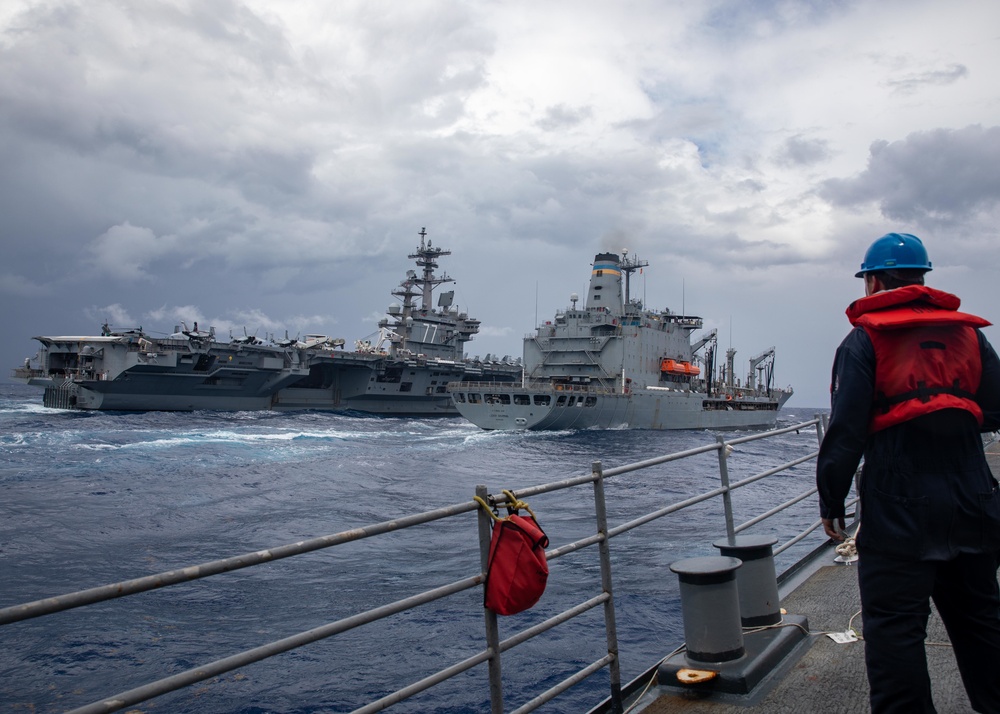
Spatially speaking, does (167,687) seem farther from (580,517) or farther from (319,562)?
(580,517)

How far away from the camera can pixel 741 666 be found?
123 inches

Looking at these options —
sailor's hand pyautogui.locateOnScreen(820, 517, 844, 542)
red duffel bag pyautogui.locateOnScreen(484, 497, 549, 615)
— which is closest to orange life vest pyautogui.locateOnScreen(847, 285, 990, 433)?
sailor's hand pyautogui.locateOnScreen(820, 517, 844, 542)

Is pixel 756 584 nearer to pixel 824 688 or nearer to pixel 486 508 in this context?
pixel 824 688

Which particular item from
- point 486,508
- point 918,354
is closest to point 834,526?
point 918,354

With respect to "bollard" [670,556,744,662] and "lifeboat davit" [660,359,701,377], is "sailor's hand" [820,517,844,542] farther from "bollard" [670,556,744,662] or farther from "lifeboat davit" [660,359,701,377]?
"lifeboat davit" [660,359,701,377]

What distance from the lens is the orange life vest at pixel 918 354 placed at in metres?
2.26

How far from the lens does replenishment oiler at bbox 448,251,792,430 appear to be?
33.8 meters

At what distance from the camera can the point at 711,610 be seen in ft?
10.2

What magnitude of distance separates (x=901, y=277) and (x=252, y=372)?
41.1 meters

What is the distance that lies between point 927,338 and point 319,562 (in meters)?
8.20

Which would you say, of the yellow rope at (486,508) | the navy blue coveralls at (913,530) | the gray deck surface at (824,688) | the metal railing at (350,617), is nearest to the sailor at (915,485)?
the navy blue coveralls at (913,530)

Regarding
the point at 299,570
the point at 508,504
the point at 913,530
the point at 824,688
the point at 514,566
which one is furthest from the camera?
the point at 299,570

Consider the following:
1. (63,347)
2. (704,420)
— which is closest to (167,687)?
(704,420)

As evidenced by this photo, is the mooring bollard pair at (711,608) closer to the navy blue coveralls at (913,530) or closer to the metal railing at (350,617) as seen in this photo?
the metal railing at (350,617)
